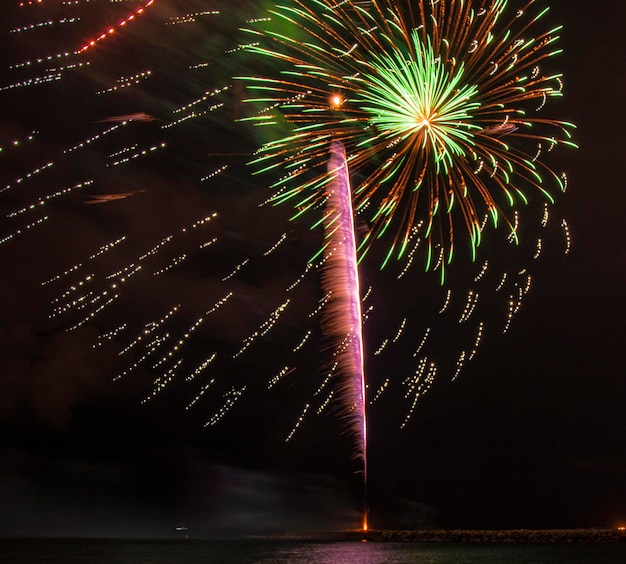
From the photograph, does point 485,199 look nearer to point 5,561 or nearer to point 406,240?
point 406,240

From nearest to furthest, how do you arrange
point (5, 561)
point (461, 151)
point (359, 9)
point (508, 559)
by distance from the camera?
point (359, 9), point (461, 151), point (508, 559), point (5, 561)

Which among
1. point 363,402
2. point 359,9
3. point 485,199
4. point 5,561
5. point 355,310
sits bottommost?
point 5,561

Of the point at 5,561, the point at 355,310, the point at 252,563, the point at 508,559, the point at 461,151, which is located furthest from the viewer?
the point at 5,561

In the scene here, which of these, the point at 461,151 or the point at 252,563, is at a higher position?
the point at 461,151

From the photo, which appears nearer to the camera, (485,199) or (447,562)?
(485,199)

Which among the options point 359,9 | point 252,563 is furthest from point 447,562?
point 359,9

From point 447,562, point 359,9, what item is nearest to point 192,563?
point 447,562

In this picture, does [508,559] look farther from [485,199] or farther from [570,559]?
[485,199]

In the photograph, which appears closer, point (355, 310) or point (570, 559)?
point (355, 310)

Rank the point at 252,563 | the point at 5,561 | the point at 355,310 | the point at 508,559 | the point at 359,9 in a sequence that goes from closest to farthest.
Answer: the point at 359,9
the point at 355,310
the point at 252,563
the point at 508,559
the point at 5,561
